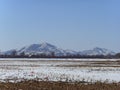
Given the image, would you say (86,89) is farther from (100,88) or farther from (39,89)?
(39,89)

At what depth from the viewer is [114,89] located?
15.6 metres

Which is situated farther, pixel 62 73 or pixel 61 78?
pixel 62 73

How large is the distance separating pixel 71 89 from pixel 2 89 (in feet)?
9.89

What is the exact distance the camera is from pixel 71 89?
15.4 meters

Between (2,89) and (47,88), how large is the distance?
2043mm

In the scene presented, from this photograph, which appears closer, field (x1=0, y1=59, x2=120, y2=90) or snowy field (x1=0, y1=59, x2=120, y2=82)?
field (x1=0, y1=59, x2=120, y2=90)

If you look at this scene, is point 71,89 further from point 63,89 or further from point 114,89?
point 114,89

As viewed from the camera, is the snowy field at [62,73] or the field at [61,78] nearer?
the field at [61,78]

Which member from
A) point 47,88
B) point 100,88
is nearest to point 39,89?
point 47,88

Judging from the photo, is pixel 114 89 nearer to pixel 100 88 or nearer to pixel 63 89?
pixel 100 88

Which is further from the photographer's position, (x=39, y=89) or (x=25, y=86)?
(x=25, y=86)

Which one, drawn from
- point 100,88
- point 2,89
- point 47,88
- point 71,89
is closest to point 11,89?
point 2,89

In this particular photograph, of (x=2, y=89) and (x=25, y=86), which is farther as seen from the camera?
(x=25, y=86)

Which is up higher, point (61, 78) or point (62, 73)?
point (62, 73)
